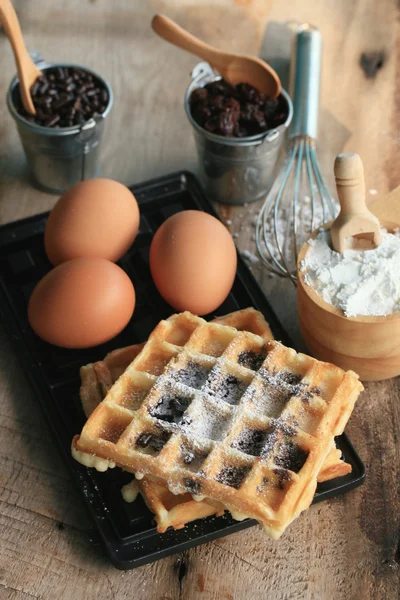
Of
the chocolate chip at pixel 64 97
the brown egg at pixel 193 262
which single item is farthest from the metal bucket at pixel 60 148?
the brown egg at pixel 193 262

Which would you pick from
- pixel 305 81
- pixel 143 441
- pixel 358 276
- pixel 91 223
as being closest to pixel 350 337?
pixel 358 276

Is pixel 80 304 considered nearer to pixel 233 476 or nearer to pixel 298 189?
pixel 233 476

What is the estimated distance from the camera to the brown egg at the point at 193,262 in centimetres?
116

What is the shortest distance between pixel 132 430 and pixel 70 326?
20 cm

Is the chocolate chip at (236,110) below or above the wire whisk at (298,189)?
above

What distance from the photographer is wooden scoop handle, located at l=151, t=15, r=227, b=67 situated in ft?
4.69

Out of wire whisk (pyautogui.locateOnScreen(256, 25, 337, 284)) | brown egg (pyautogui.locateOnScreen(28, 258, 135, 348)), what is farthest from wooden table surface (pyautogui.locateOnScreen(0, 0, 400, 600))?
brown egg (pyautogui.locateOnScreen(28, 258, 135, 348))

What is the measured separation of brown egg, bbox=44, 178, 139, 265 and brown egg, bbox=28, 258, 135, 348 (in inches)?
2.3

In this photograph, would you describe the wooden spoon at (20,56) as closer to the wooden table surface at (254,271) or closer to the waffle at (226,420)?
the wooden table surface at (254,271)

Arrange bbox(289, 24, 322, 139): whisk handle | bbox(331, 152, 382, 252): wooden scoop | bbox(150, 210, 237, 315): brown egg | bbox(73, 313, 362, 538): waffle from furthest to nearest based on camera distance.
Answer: bbox(289, 24, 322, 139): whisk handle → bbox(150, 210, 237, 315): brown egg → bbox(331, 152, 382, 252): wooden scoop → bbox(73, 313, 362, 538): waffle

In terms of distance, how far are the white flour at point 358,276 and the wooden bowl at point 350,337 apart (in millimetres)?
11

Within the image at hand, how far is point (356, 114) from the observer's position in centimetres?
167

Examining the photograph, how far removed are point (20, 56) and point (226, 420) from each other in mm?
769

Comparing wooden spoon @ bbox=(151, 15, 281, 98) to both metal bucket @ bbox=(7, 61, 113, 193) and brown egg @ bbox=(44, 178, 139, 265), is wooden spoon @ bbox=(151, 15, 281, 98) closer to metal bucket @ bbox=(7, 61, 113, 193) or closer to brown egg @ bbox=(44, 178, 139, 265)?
metal bucket @ bbox=(7, 61, 113, 193)
